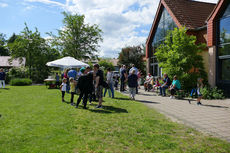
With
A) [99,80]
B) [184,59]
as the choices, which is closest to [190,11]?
[184,59]

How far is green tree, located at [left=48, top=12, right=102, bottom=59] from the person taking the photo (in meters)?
30.3

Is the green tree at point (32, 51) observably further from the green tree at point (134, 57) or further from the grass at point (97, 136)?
the grass at point (97, 136)

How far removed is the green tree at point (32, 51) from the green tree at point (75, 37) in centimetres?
349

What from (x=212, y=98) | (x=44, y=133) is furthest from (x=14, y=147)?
(x=212, y=98)

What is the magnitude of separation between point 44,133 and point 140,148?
7.55ft

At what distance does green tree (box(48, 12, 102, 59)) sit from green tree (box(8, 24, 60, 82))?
349 cm

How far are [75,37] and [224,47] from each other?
2407 cm

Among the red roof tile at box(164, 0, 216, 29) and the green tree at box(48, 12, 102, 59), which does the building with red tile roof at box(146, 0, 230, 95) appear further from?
the green tree at box(48, 12, 102, 59)

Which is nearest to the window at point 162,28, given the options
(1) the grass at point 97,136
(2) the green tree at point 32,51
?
(1) the grass at point 97,136

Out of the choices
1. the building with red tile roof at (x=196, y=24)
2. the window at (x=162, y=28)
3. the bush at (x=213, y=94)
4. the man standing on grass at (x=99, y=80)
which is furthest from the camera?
the window at (x=162, y=28)

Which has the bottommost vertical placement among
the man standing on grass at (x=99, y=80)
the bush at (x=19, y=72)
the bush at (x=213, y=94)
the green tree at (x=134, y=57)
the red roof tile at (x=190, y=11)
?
the bush at (x=213, y=94)

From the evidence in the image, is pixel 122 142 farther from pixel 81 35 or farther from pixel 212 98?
pixel 81 35

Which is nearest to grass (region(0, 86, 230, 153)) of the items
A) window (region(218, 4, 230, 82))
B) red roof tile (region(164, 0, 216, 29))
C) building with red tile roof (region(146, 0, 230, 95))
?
window (region(218, 4, 230, 82))

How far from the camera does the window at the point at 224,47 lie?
451 inches
